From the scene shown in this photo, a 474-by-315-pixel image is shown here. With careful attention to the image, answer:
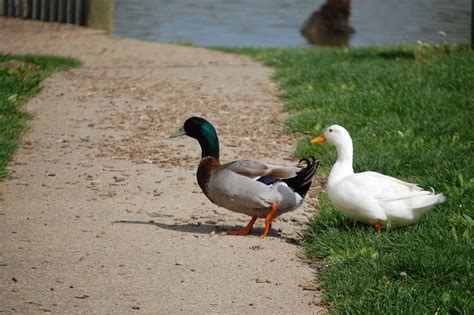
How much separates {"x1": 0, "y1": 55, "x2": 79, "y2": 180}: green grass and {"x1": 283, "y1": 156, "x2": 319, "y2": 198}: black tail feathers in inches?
104

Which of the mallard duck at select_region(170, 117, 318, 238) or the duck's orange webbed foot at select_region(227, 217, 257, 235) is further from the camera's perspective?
the duck's orange webbed foot at select_region(227, 217, 257, 235)

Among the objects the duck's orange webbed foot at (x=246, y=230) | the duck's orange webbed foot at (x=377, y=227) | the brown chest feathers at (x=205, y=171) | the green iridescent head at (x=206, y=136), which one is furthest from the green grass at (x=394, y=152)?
the green iridescent head at (x=206, y=136)

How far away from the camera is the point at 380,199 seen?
244 inches

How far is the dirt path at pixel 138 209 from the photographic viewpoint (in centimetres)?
539

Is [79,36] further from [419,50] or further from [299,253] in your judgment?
[299,253]

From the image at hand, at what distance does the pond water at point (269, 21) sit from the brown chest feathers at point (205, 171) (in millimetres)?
13088

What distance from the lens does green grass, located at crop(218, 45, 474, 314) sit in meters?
5.32

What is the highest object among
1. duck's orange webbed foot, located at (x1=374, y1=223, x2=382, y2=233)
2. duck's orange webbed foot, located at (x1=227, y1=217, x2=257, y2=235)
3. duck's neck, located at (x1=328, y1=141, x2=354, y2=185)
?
duck's neck, located at (x1=328, y1=141, x2=354, y2=185)

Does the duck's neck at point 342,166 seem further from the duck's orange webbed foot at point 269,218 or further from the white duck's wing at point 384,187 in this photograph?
the duck's orange webbed foot at point 269,218

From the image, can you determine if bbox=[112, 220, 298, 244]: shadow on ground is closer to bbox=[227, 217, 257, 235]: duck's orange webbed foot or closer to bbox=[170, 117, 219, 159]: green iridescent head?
bbox=[227, 217, 257, 235]: duck's orange webbed foot

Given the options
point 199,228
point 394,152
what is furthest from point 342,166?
point 394,152

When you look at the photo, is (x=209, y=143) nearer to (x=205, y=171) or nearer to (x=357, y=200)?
(x=205, y=171)

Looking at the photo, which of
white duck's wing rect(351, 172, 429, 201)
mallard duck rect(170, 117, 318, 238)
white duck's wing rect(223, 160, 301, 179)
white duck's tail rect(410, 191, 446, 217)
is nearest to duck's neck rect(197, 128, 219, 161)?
mallard duck rect(170, 117, 318, 238)

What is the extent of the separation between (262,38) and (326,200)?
47.0 ft
